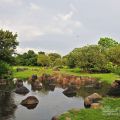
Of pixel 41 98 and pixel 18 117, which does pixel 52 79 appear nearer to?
pixel 41 98

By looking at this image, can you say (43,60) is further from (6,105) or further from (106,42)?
(6,105)

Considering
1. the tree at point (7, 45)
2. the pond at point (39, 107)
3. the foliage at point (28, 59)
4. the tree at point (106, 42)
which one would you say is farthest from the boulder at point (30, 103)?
the tree at point (106, 42)

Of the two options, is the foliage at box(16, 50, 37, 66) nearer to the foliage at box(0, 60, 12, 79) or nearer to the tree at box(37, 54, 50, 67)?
the tree at box(37, 54, 50, 67)

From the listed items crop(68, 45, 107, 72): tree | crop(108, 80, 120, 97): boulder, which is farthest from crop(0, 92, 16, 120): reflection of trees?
crop(68, 45, 107, 72): tree

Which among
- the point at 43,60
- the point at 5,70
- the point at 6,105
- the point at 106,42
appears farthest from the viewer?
the point at 106,42

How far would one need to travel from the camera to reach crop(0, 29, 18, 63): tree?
6779 cm

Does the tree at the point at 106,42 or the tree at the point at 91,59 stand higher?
the tree at the point at 106,42

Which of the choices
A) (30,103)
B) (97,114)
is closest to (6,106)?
(30,103)

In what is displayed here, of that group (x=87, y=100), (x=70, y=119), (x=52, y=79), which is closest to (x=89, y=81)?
(x=52, y=79)

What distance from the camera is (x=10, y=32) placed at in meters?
71.9

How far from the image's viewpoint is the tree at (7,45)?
67787 millimetres

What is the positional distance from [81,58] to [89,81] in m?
22.3

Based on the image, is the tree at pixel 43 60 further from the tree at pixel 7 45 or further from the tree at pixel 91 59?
the tree at pixel 7 45

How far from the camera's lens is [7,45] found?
69.3 m
